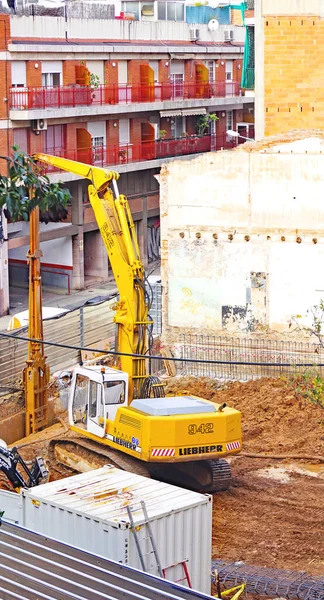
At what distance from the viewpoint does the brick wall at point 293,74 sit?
3247 centimetres

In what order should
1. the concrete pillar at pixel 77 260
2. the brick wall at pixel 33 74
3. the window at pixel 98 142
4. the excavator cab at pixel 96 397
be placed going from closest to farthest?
1. the excavator cab at pixel 96 397
2. the brick wall at pixel 33 74
3. the concrete pillar at pixel 77 260
4. the window at pixel 98 142

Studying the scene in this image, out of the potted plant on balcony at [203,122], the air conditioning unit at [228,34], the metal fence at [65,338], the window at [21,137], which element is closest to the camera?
the metal fence at [65,338]

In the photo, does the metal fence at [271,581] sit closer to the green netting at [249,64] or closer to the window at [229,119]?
the green netting at [249,64]

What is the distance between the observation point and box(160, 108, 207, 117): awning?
52312 mm

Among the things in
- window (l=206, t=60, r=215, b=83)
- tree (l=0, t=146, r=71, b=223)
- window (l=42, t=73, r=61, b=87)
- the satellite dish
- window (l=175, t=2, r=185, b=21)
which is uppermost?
window (l=175, t=2, r=185, b=21)

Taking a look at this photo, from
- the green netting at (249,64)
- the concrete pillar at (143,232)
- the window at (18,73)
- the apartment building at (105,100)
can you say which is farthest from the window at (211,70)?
the green netting at (249,64)

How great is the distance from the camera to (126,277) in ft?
75.6

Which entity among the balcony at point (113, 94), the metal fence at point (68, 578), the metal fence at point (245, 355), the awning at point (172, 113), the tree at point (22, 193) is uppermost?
the balcony at point (113, 94)

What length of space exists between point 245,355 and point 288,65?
9.41m

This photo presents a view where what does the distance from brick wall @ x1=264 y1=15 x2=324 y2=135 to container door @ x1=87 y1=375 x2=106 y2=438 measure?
14018 millimetres

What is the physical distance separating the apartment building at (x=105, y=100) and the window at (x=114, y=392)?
18.6 meters

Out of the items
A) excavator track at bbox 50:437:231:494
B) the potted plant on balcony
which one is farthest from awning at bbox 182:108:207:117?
excavator track at bbox 50:437:231:494

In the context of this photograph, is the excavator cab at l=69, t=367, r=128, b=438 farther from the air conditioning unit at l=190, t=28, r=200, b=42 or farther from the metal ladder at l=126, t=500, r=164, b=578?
the air conditioning unit at l=190, t=28, r=200, b=42

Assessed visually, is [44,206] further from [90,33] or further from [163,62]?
[163,62]
